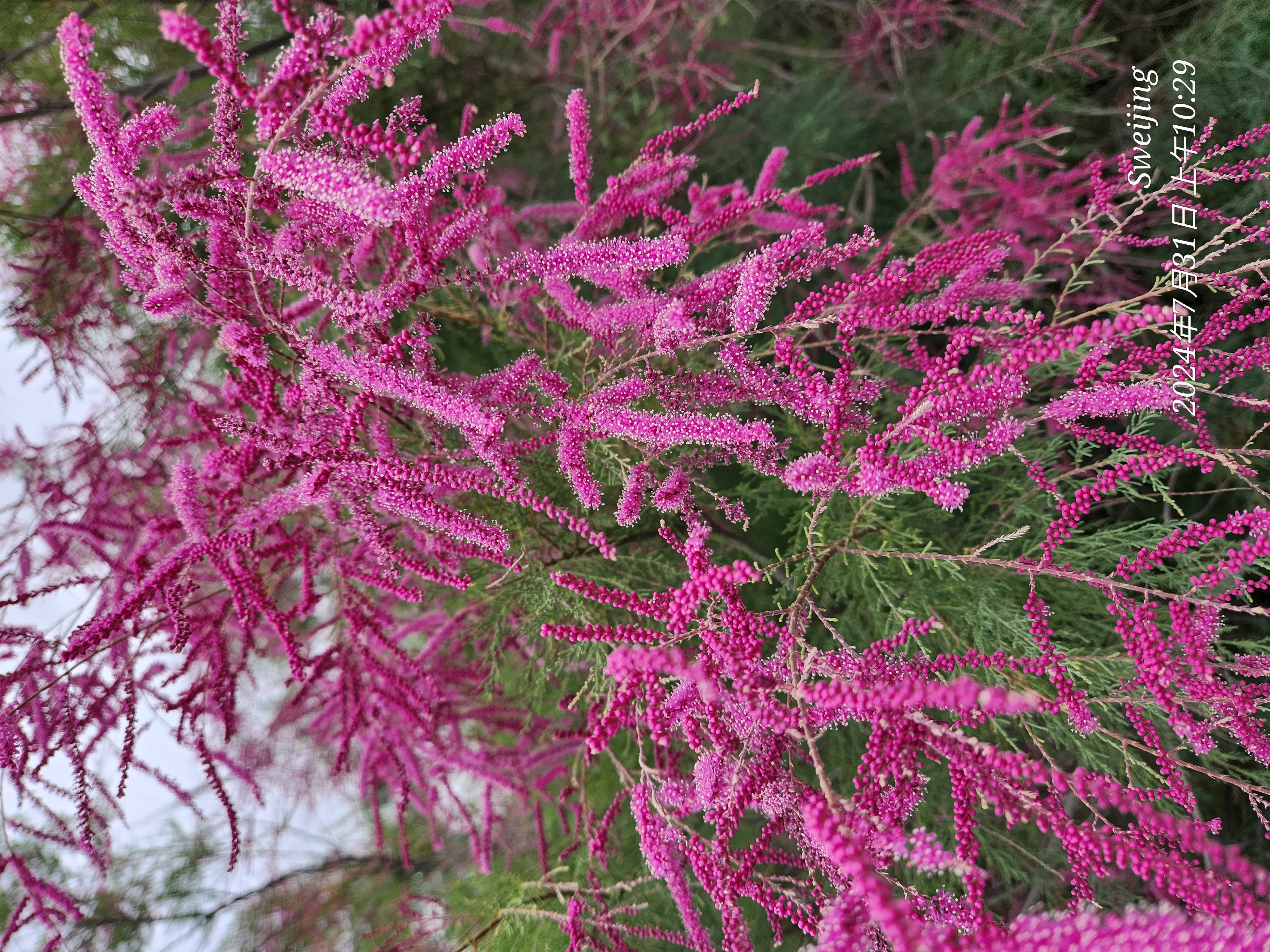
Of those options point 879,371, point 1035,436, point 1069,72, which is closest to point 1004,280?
point 879,371

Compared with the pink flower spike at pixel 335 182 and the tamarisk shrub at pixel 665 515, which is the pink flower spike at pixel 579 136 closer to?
the tamarisk shrub at pixel 665 515

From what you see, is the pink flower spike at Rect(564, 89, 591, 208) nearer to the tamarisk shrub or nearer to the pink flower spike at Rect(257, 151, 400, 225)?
the tamarisk shrub

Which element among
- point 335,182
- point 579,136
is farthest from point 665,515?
point 335,182

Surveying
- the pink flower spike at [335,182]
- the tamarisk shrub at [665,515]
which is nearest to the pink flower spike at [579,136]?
the tamarisk shrub at [665,515]

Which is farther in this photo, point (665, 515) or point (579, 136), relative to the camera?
point (665, 515)

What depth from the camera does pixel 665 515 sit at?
113 centimetres

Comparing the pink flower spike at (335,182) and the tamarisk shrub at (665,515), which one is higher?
the pink flower spike at (335,182)

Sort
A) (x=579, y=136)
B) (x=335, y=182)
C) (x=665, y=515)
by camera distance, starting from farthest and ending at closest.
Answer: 1. (x=665, y=515)
2. (x=579, y=136)
3. (x=335, y=182)

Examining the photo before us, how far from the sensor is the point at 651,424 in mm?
695

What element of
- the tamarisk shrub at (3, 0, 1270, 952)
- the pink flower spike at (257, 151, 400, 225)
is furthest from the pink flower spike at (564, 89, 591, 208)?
the pink flower spike at (257, 151, 400, 225)

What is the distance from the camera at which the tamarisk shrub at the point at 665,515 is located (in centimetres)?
58

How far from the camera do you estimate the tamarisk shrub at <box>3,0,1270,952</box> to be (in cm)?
58

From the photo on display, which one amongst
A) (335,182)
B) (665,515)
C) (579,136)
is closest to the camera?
(335,182)

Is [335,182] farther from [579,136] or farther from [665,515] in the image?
[665,515]
